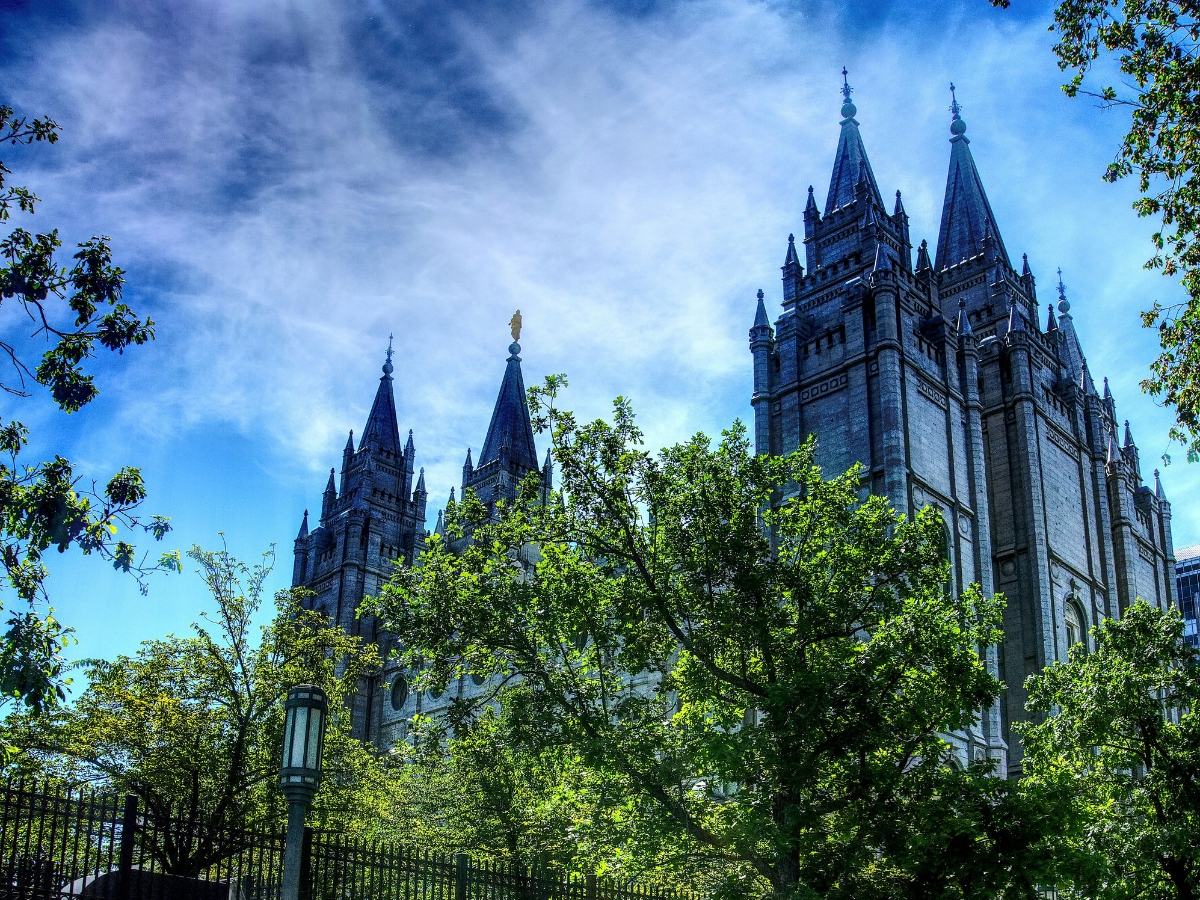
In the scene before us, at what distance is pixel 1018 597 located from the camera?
38688 mm

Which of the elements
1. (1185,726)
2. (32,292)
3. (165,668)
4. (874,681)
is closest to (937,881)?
(874,681)

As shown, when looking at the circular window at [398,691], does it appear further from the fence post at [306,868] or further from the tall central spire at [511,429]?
the fence post at [306,868]

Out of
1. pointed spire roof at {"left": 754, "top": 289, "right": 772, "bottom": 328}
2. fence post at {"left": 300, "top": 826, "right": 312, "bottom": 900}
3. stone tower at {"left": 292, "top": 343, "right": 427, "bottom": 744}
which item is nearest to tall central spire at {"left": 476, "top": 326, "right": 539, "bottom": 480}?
stone tower at {"left": 292, "top": 343, "right": 427, "bottom": 744}

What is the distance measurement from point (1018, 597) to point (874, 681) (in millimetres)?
23925

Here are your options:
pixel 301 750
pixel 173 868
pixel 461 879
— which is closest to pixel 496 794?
pixel 173 868

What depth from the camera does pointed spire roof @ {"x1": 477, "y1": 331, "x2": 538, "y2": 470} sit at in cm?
6562

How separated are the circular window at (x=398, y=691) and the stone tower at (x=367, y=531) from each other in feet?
2.51

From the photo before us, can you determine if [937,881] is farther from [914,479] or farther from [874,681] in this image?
[914,479]

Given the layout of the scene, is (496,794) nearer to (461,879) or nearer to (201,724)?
(201,724)

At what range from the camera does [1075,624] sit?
41.5 meters

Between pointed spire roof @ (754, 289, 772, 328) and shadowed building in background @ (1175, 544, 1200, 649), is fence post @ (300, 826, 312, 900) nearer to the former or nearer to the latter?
pointed spire roof @ (754, 289, 772, 328)

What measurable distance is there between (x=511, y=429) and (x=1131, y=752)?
158ft

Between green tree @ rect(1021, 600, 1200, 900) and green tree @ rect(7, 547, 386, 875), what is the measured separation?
13.7 meters

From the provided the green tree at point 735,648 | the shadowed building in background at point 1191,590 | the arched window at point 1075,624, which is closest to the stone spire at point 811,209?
the arched window at point 1075,624
